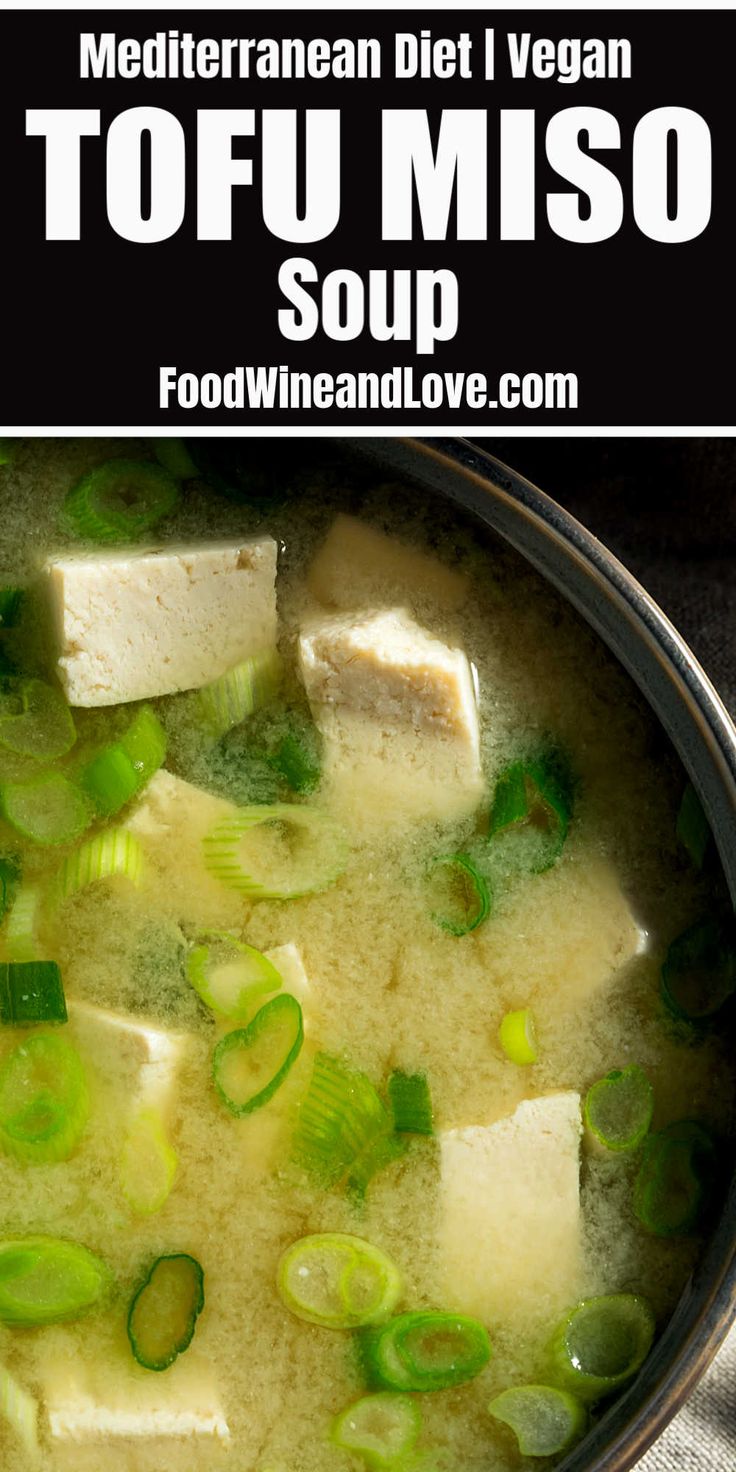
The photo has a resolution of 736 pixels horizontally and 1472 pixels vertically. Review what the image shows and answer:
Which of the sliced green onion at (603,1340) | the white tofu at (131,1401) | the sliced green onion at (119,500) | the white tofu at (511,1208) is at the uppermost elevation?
the sliced green onion at (119,500)

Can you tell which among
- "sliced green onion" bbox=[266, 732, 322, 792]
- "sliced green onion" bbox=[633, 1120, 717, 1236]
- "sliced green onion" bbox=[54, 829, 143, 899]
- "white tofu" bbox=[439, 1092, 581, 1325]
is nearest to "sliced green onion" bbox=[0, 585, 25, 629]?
"sliced green onion" bbox=[54, 829, 143, 899]

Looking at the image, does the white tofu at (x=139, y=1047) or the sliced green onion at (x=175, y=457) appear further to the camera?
the sliced green onion at (x=175, y=457)

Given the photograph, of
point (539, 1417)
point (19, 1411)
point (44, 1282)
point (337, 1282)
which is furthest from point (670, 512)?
point (19, 1411)

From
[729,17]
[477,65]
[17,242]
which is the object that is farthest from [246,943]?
[729,17]

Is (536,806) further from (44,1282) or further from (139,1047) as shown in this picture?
(44,1282)

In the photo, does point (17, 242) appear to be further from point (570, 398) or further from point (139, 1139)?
point (139, 1139)

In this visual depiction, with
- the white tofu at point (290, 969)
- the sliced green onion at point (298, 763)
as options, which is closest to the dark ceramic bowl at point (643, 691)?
the sliced green onion at point (298, 763)

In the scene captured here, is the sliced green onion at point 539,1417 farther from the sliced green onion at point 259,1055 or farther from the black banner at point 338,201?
the black banner at point 338,201
